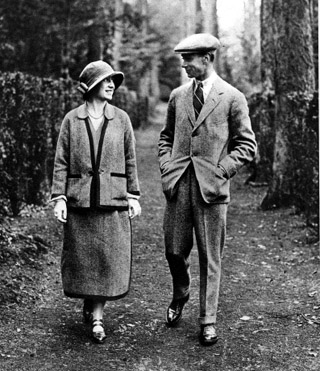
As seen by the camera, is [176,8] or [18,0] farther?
[176,8]

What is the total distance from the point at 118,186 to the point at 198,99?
930 millimetres

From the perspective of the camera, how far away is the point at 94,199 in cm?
539

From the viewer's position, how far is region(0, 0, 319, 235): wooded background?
9.59m

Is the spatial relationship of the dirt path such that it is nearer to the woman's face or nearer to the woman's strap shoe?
the woman's strap shoe

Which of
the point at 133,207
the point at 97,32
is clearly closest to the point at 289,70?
the point at 133,207

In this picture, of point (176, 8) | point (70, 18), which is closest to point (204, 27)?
point (70, 18)

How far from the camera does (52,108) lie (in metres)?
11.0

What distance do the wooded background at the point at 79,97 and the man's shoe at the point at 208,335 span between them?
3696mm

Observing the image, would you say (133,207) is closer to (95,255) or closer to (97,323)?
(95,255)

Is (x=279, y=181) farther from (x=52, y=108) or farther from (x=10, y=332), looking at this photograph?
(x=10, y=332)

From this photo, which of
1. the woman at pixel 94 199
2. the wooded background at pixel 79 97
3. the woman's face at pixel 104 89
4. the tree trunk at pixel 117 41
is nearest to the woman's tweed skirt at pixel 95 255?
the woman at pixel 94 199

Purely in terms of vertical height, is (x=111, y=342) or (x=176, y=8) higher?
(x=176, y=8)

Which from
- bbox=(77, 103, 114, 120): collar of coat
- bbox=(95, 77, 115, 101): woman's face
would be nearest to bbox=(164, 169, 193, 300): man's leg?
bbox=(77, 103, 114, 120): collar of coat

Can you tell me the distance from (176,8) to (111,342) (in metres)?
44.0
